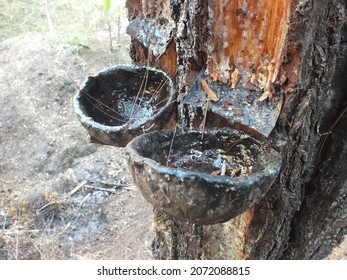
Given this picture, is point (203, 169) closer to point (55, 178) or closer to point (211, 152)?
point (211, 152)

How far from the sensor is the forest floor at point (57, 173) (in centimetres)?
314

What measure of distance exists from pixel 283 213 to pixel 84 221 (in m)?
2.13

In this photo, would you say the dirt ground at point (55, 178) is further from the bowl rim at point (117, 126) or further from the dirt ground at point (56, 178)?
the bowl rim at point (117, 126)

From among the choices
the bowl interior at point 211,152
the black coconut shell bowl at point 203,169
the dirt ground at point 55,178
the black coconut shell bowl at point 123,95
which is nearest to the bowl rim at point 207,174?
the black coconut shell bowl at point 203,169

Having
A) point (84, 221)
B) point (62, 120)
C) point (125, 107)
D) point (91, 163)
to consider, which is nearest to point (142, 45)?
point (125, 107)

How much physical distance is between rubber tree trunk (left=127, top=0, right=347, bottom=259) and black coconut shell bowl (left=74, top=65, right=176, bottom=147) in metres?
0.08

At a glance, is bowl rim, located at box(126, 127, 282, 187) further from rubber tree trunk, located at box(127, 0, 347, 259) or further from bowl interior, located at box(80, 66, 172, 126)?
bowl interior, located at box(80, 66, 172, 126)

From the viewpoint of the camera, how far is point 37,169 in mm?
3811

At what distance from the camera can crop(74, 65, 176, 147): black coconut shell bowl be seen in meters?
1.74

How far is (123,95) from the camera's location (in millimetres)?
1947

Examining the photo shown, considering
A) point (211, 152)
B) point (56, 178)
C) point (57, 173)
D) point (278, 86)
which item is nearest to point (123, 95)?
point (211, 152)
